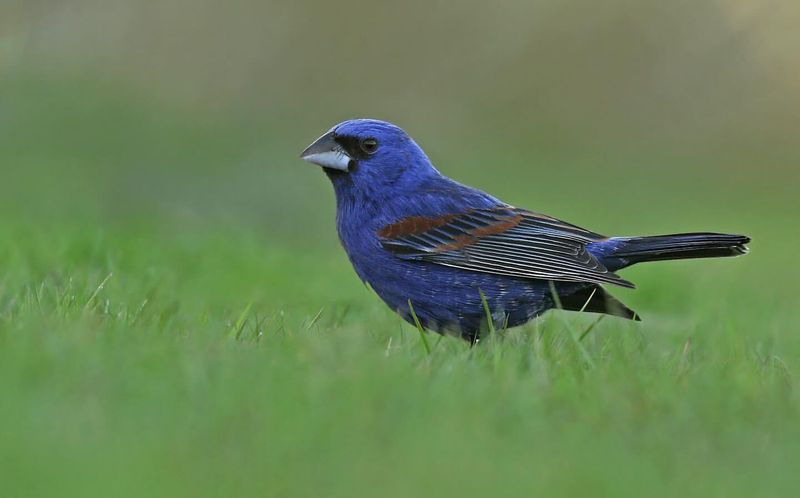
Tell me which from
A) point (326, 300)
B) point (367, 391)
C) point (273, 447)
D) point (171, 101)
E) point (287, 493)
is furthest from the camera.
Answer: point (171, 101)

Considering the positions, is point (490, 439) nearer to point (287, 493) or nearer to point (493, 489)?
point (493, 489)

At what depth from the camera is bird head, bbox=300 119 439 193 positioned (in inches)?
206

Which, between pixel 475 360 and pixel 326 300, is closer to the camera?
pixel 475 360

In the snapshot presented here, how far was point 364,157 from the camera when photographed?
5258mm

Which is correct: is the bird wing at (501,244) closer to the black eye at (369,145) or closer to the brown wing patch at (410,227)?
the brown wing patch at (410,227)

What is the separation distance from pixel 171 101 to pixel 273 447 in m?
11.9

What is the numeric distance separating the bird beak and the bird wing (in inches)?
15.6

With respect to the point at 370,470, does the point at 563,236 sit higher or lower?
higher

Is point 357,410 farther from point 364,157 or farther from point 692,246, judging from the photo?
point 692,246

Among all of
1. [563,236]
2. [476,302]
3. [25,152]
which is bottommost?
[25,152]

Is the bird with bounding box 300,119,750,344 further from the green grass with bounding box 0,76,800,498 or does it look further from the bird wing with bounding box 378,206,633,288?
the green grass with bounding box 0,76,800,498

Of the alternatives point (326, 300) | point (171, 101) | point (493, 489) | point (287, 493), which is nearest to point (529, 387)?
point (493, 489)

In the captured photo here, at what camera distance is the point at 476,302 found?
196 inches

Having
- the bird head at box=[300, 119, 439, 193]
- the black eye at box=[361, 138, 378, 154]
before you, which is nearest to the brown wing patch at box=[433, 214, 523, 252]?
the bird head at box=[300, 119, 439, 193]
